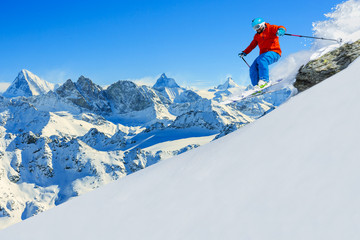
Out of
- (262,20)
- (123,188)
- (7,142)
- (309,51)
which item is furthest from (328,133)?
(7,142)

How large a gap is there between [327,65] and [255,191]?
6653 mm

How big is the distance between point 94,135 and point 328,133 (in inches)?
7744

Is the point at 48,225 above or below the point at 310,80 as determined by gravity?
below

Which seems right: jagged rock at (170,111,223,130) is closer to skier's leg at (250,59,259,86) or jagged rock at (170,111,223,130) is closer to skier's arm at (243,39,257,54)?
skier's arm at (243,39,257,54)

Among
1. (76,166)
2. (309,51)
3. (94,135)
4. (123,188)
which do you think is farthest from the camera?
(94,135)

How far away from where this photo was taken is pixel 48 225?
12.0 feet

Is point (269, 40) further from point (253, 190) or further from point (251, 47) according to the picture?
point (253, 190)

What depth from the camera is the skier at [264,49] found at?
8.37 metres

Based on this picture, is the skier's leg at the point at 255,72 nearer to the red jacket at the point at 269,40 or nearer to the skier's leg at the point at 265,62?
the skier's leg at the point at 265,62

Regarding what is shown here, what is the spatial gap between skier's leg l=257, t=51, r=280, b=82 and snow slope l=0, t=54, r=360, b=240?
3753 millimetres

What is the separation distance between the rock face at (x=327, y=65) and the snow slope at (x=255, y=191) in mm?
3364

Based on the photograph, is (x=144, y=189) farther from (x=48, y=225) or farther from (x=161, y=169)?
(x=48, y=225)

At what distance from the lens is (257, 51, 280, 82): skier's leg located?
8.35 meters

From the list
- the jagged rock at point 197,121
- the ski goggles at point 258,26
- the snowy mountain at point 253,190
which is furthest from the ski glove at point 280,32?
the jagged rock at point 197,121
